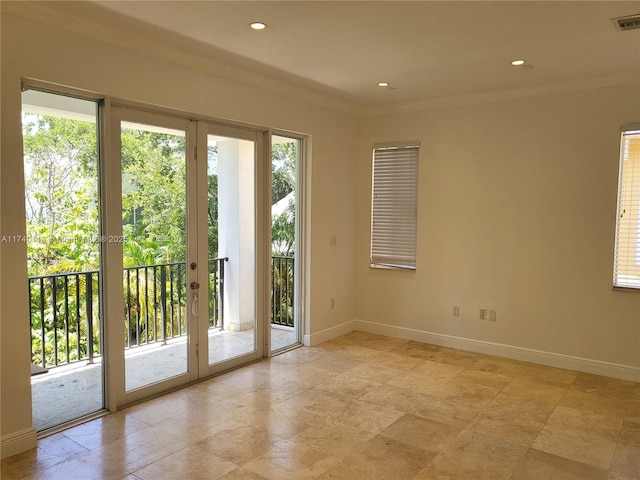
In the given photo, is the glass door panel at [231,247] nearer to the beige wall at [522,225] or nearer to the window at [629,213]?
the beige wall at [522,225]

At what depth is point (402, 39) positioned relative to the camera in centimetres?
326

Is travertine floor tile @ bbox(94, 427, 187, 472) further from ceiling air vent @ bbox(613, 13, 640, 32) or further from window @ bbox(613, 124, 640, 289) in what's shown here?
window @ bbox(613, 124, 640, 289)

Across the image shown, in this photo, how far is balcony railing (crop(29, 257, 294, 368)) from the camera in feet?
11.3

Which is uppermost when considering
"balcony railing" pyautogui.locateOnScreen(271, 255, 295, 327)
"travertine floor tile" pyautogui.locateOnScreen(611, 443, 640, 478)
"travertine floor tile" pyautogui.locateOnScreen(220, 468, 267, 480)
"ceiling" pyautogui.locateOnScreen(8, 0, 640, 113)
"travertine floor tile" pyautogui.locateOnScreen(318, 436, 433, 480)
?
"ceiling" pyautogui.locateOnScreen(8, 0, 640, 113)

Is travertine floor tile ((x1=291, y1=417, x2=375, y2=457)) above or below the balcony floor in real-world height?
below

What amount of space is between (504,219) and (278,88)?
8.77ft

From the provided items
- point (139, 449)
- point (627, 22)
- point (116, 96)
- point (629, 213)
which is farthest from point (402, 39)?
point (139, 449)

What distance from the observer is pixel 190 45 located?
346cm

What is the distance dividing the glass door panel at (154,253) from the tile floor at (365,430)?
32 centimetres

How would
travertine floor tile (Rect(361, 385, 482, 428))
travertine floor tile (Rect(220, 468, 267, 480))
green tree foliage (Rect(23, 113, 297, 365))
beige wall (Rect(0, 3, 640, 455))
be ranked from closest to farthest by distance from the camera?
travertine floor tile (Rect(220, 468, 267, 480)), green tree foliage (Rect(23, 113, 297, 365)), travertine floor tile (Rect(361, 385, 482, 428)), beige wall (Rect(0, 3, 640, 455))

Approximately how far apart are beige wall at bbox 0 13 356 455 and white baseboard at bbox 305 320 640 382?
14.0 inches

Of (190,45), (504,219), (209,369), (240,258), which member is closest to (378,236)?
(504,219)

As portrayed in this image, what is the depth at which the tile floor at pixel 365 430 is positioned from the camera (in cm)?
273

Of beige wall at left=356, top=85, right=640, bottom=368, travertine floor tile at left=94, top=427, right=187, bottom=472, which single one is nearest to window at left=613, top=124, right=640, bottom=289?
beige wall at left=356, top=85, right=640, bottom=368
